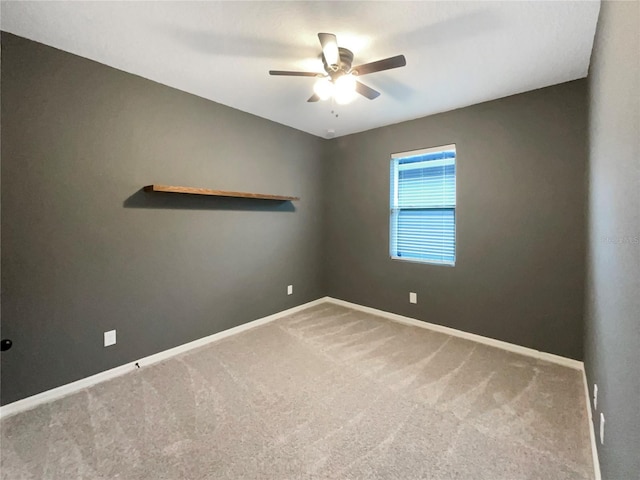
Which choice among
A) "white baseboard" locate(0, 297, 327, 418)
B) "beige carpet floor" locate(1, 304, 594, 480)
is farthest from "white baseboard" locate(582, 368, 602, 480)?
"white baseboard" locate(0, 297, 327, 418)

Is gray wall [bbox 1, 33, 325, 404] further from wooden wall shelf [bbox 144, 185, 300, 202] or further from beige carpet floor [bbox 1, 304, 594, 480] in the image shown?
beige carpet floor [bbox 1, 304, 594, 480]

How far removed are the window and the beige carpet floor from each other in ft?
4.08

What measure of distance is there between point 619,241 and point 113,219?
323 centimetres

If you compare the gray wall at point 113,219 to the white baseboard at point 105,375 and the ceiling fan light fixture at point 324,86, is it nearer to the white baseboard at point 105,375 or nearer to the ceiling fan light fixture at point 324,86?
the white baseboard at point 105,375

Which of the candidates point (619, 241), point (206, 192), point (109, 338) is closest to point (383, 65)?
point (619, 241)

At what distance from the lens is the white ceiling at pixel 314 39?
5.51 ft

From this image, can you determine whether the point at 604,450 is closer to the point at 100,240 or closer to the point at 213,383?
the point at 213,383

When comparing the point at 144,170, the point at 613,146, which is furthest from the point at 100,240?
the point at 613,146

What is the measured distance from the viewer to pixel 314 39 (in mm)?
1949

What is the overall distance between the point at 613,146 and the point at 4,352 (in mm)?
3760

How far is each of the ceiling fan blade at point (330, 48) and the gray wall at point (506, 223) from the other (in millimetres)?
1933

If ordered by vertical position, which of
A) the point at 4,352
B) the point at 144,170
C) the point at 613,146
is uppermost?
the point at 144,170

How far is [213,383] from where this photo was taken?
2254mm

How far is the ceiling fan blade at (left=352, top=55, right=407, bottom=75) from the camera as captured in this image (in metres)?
1.76
